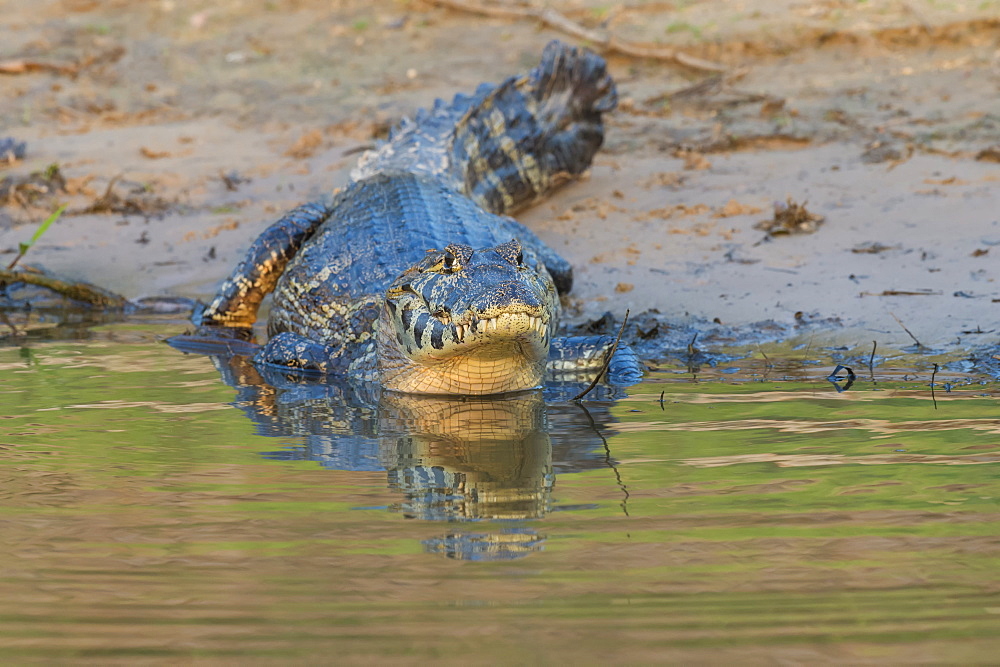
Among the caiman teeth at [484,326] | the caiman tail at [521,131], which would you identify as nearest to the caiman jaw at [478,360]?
the caiman teeth at [484,326]

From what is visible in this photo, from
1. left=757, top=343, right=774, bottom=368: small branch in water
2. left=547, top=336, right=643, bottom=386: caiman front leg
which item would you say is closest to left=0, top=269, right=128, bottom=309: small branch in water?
left=547, top=336, right=643, bottom=386: caiman front leg

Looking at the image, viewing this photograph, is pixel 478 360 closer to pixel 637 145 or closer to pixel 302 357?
pixel 302 357

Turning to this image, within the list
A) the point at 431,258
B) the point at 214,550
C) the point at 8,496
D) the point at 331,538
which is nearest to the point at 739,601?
the point at 331,538

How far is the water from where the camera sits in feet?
5.93

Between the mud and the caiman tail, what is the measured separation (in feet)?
0.89

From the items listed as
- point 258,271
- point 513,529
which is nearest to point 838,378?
point 513,529

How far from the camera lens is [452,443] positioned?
329 cm

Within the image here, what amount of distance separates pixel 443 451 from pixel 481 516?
72 cm

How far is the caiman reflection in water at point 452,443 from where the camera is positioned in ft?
8.18

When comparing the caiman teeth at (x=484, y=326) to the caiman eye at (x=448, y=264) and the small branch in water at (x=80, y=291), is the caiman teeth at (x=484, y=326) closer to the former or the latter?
the caiman eye at (x=448, y=264)

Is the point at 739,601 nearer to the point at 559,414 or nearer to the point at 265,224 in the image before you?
the point at 559,414

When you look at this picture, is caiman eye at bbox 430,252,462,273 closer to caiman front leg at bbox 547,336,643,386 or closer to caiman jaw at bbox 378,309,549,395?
caiman jaw at bbox 378,309,549,395

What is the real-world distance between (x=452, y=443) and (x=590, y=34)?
275 inches

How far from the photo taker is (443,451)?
3.19m
